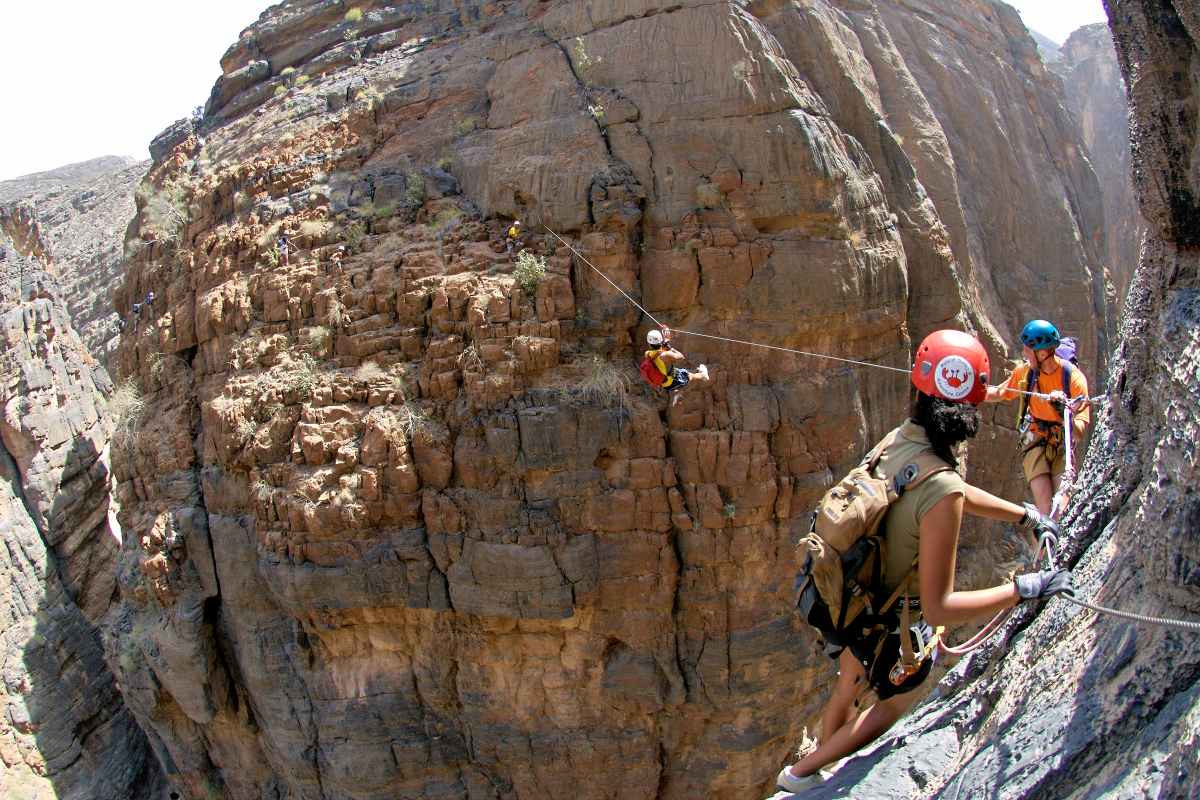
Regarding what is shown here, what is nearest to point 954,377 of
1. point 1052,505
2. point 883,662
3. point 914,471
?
point 914,471

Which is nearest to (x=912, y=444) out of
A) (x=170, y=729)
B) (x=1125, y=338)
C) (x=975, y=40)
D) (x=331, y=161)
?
(x=1125, y=338)

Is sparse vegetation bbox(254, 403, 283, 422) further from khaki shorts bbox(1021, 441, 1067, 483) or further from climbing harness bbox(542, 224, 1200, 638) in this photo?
khaki shorts bbox(1021, 441, 1067, 483)

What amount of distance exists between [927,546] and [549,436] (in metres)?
6.71

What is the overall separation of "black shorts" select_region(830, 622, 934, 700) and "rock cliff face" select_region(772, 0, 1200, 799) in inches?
7.9

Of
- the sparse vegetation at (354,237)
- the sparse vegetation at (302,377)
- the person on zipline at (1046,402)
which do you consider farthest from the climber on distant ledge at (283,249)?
the person on zipline at (1046,402)

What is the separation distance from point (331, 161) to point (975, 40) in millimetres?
13914

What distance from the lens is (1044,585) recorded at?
10.8ft

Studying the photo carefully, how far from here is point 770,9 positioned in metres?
11.1

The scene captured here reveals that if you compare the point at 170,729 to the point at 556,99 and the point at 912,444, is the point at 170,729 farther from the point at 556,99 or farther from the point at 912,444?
the point at 912,444

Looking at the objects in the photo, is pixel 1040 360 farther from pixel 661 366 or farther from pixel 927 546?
pixel 661 366

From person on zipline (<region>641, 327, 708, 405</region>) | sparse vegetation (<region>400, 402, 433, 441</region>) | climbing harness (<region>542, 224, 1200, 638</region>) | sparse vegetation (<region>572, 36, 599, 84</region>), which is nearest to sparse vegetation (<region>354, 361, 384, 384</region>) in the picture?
sparse vegetation (<region>400, 402, 433, 441</region>)

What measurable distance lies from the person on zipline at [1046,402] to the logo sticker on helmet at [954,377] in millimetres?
2585

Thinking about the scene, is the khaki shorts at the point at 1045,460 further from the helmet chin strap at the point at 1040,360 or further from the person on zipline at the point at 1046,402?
the helmet chin strap at the point at 1040,360

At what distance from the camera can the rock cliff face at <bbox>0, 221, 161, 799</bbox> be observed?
1461 centimetres
